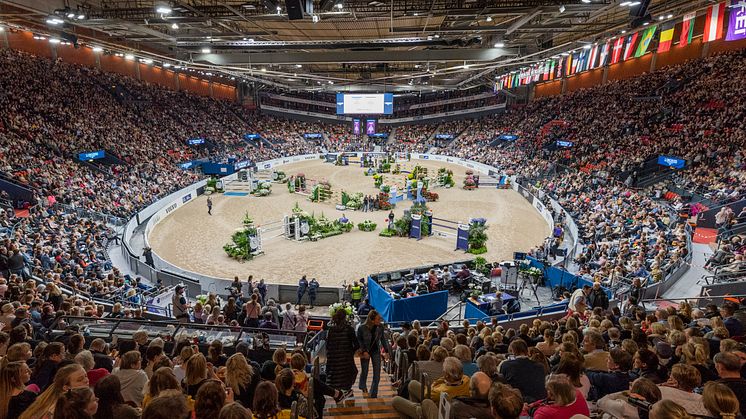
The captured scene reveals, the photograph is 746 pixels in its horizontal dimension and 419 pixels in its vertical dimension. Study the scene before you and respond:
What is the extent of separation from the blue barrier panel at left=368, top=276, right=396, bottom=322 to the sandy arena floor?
2622 mm

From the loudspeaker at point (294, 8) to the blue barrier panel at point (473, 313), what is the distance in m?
9.72

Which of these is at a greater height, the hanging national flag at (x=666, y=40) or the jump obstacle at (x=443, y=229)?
the hanging national flag at (x=666, y=40)

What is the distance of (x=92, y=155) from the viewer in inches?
1088

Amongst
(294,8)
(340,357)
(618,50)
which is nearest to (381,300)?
(340,357)

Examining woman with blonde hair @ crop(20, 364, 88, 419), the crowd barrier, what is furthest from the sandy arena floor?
woman with blonde hair @ crop(20, 364, 88, 419)

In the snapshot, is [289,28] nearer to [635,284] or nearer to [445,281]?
[445,281]

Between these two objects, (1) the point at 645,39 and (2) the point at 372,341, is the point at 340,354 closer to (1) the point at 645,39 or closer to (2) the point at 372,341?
(2) the point at 372,341

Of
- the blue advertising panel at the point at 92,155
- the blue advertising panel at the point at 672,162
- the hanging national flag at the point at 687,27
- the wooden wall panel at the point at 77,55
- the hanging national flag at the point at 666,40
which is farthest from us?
the wooden wall panel at the point at 77,55

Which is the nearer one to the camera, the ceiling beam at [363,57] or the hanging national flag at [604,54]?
the hanging national flag at [604,54]

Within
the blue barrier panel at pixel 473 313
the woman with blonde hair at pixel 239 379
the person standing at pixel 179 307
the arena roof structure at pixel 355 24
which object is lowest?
the blue barrier panel at pixel 473 313

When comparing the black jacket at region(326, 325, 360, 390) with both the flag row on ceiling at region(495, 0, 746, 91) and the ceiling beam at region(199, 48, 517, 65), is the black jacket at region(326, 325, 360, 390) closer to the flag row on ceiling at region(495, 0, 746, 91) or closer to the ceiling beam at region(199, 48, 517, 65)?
the flag row on ceiling at region(495, 0, 746, 91)

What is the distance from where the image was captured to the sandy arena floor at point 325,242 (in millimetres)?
18594

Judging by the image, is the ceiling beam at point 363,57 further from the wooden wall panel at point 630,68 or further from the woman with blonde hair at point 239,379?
the wooden wall panel at point 630,68

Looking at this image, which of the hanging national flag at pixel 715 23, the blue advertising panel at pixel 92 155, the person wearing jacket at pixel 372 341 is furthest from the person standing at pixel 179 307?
the blue advertising panel at pixel 92 155
